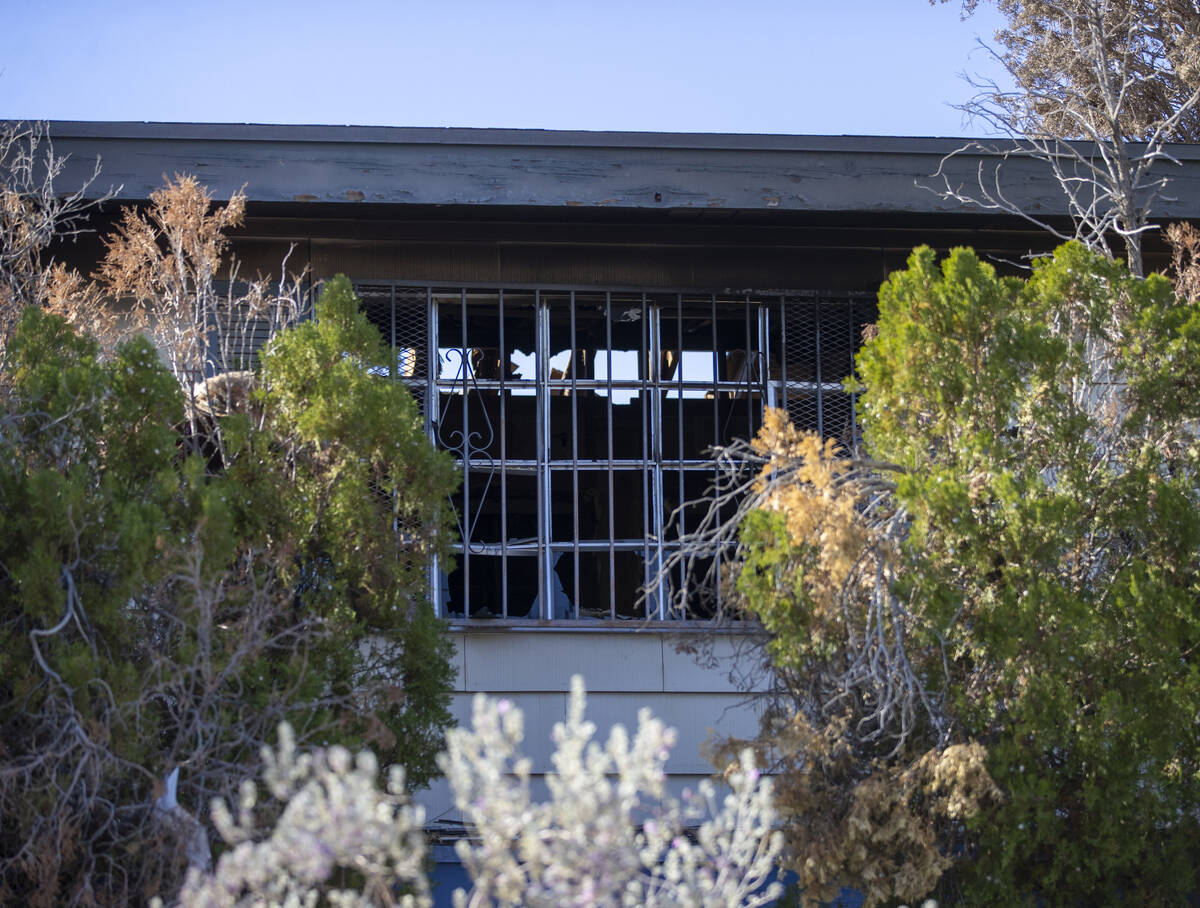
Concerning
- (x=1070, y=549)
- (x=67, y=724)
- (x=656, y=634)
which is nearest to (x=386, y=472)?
(x=67, y=724)

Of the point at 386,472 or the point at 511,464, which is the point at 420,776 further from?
the point at 511,464

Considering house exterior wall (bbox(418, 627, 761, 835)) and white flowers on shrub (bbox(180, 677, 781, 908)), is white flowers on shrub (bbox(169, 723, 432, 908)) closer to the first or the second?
white flowers on shrub (bbox(180, 677, 781, 908))

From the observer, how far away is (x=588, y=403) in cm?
759

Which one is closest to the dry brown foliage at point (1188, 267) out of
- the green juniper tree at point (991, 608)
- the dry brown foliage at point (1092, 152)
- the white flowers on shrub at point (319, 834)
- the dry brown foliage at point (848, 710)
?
the dry brown foliage at point (1092, 152)

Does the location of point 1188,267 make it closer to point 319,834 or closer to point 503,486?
point 503,486

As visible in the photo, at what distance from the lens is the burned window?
7.34 metres

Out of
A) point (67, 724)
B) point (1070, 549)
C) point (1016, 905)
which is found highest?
point (1070, 549)

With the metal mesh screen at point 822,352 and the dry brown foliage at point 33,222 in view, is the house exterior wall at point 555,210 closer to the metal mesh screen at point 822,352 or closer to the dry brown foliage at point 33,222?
the dry brown foliage at point 33,222

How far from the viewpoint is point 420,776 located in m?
5.00

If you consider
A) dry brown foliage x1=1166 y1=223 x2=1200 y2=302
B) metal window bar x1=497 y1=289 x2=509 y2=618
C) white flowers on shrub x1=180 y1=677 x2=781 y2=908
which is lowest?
white flowers on shrub x1=180 y1=677 x2=781 y2=908

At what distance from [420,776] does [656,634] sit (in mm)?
2084

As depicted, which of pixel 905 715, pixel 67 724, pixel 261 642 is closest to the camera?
pixel 67 724

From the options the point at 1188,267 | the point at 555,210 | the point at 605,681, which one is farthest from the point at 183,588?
the point at 1188,267

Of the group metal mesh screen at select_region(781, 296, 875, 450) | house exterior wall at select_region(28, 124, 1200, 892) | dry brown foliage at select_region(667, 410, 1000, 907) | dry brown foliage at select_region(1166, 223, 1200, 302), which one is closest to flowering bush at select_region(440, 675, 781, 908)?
dry brown foliage at select_region(667, 410, 1000, 907)
